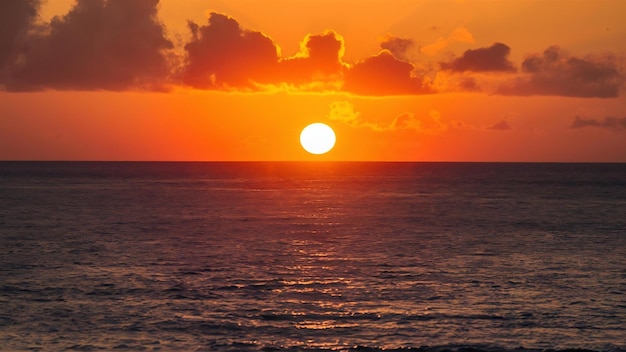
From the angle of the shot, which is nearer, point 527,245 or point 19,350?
point 19,350

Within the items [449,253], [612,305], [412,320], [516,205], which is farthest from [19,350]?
[516,205]

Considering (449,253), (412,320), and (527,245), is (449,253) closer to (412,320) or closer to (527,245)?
(527,245)

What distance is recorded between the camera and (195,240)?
217ft

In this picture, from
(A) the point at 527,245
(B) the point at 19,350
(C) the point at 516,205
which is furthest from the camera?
(C) the point at 516,205

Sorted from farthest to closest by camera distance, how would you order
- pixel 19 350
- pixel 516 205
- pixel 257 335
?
1. pixel 516 205
2. pixel 257 335
3. pixel 19 350

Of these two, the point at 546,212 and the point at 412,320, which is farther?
the point at 546,212

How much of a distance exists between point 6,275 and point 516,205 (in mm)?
90517

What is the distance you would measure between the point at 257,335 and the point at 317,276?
585 inches

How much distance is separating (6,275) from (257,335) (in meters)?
21.8

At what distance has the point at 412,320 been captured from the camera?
33.6 meters

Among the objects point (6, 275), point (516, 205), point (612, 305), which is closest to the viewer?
point (612, 305)

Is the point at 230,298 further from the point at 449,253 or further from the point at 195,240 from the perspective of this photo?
the point at 195,240

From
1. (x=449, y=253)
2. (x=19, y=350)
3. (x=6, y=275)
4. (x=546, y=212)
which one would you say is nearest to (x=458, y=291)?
(x=449, y=253)

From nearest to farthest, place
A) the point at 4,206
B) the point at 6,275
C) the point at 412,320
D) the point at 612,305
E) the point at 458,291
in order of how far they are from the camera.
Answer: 1. the point at 412,320
2. the point at 612,305
3. the point at 458,291
4. the point at 6,275
5. the point at 4,206
